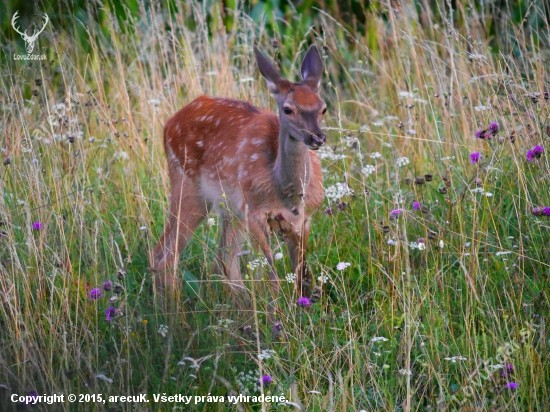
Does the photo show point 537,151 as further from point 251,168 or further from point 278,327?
point 251,168

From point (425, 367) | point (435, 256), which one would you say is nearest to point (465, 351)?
point (425, 367)

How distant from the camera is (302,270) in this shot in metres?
4.17

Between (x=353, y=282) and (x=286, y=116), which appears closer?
(x=353, y=282)

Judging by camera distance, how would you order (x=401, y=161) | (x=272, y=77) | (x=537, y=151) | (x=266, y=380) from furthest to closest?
(x=272, y=77)
(x=401, y=161)
(x=537, y=151)
(x=266, y=380)

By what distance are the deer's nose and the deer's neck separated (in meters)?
0.33

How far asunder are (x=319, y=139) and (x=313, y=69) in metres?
0.90

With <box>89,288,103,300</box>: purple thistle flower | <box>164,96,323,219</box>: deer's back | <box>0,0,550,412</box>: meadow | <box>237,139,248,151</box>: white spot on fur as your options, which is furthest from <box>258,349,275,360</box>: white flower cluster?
<box>237,139,248,151</box>: white spot on fur

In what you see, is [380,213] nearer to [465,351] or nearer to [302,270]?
[302,270]

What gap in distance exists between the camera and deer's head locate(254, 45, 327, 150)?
4.40 meters

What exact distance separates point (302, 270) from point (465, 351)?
1.08m

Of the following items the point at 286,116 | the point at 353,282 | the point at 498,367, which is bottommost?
the point at 353,282

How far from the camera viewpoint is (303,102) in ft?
15.0

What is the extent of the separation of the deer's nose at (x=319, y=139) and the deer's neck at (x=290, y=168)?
0.33m

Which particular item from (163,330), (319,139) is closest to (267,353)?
A: (163,330)
